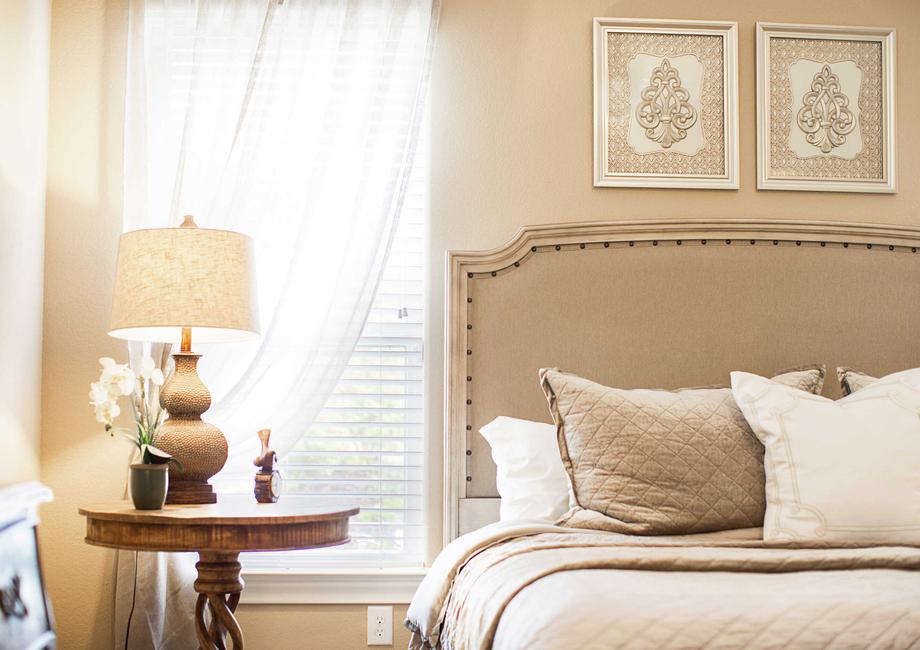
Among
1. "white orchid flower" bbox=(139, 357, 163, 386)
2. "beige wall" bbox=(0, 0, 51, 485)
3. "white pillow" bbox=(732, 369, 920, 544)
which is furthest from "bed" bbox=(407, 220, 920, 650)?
"beige wall" bbox=(0, 0, 51, 485)

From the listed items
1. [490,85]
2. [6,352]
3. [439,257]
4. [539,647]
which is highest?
[490,85]

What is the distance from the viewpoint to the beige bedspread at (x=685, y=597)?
1.43 metres

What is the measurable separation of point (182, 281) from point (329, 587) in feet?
3.55

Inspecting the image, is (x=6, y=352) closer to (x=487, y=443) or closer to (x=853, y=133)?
(x=487, y=443)

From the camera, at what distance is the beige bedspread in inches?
56.2

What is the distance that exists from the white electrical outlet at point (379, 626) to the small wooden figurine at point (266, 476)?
541mm

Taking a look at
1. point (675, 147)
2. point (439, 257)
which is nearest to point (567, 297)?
point (439, 257)

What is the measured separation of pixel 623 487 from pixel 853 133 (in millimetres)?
1609

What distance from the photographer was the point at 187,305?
237 centimetres

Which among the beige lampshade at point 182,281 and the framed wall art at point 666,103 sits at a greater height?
the framed wall art at point 666,103

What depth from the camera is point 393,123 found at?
10.1 feet

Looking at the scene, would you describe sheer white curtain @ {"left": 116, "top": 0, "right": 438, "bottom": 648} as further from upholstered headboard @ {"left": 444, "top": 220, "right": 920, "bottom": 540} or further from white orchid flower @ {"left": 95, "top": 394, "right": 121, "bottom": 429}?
white orchid flower @ {"left": 95, "top": 394, "right": 121, "bottom": 429}

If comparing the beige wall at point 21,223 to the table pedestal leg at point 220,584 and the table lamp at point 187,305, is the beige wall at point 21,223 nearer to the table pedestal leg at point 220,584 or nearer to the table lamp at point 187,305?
the table lamp at point 187,305

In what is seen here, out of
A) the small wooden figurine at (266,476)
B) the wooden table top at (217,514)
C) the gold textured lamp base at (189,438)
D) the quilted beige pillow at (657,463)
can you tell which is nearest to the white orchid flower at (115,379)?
the gold textured lamp base at (189,438)
